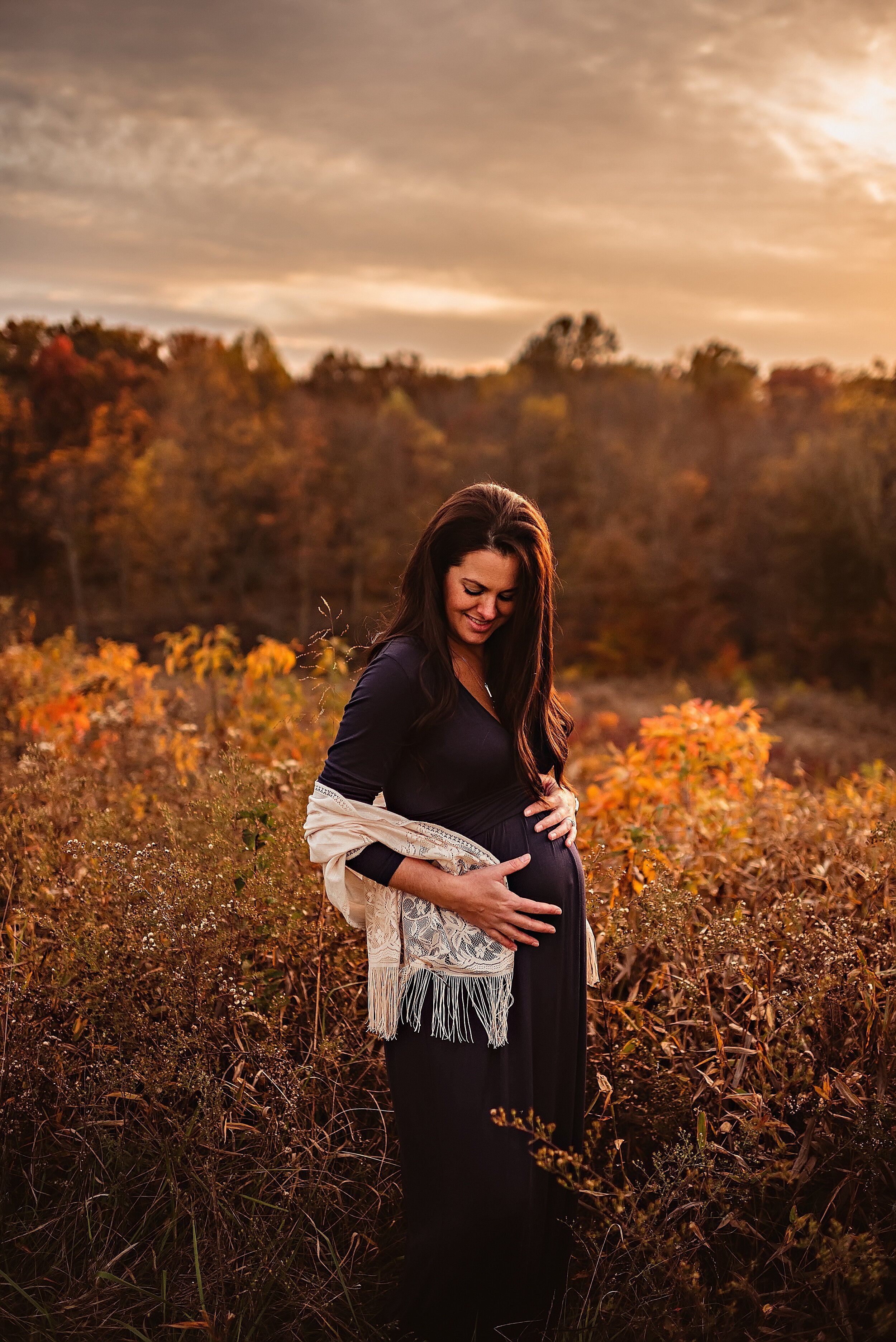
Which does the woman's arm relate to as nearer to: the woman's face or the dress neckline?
the dress neckline

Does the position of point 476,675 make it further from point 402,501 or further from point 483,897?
point 402,501

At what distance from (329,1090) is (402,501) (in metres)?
28.8

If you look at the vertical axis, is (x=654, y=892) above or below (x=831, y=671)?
above

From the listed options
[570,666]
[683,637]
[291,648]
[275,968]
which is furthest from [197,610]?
[275,968]

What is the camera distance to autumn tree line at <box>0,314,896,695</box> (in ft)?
82.5

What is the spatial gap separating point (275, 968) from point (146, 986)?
384 mm

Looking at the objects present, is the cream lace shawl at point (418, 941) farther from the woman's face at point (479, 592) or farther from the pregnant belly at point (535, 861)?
the woman's face at point (479, 592)

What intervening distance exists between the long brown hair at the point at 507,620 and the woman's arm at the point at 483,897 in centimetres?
29

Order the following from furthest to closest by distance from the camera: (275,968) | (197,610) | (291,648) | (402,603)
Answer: (197,610), (291,648), (275,968), (402,603)

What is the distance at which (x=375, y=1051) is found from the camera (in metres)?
2.77

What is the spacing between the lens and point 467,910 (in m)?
2.06

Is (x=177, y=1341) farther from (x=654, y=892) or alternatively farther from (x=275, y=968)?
(x=654, y=892)

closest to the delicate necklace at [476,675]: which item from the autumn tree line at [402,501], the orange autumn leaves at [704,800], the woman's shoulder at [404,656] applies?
the woman's shoulder at [404,656]

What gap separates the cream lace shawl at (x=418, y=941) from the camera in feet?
6.66
